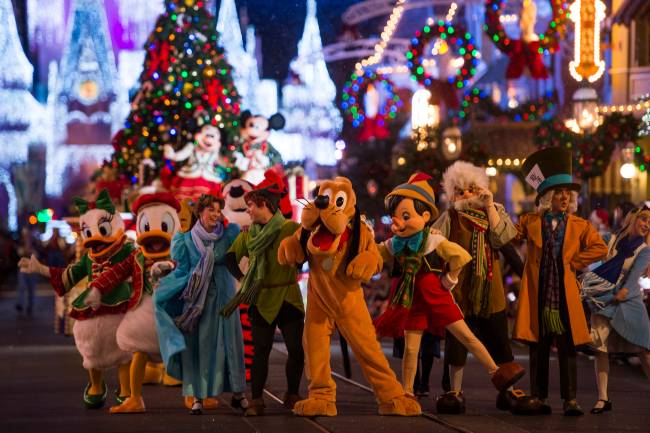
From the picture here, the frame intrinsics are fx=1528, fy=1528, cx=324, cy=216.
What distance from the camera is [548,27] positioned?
30.5 metres

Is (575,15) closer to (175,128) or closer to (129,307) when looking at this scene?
(175,128)

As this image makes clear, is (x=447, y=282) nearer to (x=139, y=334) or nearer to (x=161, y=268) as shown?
(x=161, y=268)

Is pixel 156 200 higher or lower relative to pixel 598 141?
lower

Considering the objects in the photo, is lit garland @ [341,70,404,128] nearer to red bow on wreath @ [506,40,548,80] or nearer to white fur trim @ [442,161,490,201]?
red bow on wreath @ [506,40,548,80]

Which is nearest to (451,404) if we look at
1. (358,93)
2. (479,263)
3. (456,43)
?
(479,263)

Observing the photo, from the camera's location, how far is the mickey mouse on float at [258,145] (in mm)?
23312

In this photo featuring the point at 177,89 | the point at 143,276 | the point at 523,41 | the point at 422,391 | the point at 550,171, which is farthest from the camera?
the point at 523,41

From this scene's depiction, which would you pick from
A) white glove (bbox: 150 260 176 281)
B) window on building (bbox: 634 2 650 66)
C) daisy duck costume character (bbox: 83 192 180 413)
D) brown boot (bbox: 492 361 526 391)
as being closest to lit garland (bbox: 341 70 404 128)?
window on building (bbox: 634 2 650 66)

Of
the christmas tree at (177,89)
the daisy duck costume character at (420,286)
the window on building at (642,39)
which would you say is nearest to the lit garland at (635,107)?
the window on building at (642,39)

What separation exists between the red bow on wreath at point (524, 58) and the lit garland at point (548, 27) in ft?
1.35

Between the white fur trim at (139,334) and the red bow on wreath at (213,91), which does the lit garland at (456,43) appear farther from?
the white fur trim at (139,334)

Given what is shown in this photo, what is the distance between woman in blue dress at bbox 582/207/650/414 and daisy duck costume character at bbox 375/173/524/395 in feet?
4.16

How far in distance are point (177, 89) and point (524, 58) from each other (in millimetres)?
7420

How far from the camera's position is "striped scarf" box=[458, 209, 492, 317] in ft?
38.7
